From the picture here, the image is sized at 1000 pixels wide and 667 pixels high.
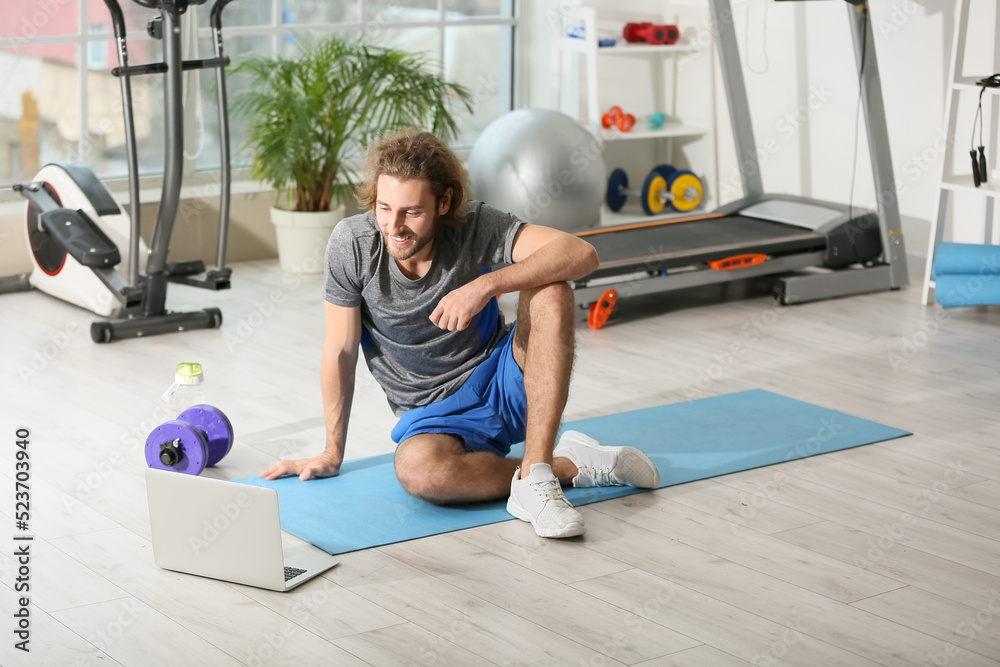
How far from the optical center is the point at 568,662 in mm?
2000

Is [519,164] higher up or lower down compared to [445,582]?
higher up

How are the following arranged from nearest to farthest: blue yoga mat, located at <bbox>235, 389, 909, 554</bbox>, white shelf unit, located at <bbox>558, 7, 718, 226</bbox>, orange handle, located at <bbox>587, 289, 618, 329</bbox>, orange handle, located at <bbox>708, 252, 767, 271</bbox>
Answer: blue yoga mat, located at <bbox>235, 389, 909, 554</bbox>
orange handle, located at <bbox>587, 289, 618, 329</bbox>
orange handle, located at <bbox>708, 252, 767, 271</bbox>
white shelf unit, located at <bbox>558, 7, 718, 226</bbox>

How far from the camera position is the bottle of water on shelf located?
9.10ft

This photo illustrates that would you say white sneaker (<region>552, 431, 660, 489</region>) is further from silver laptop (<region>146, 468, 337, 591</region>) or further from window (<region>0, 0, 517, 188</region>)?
window (<region>0, 0, 517, 188</region>)

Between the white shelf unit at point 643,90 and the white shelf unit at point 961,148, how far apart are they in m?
1.47

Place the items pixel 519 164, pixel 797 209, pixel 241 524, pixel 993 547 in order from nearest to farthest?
pixel 241 524 → pixel 993 547 → pixel 519 164 → pixel 797 209

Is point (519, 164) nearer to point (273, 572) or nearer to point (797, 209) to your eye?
point (797, 209)

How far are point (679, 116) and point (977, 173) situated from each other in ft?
7.03

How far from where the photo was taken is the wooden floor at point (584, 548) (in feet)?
6.80

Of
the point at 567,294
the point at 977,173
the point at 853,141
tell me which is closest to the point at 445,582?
the point at 567,294

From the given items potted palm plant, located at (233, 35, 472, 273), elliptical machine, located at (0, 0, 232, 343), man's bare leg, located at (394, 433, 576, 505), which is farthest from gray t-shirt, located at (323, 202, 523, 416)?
potted palm plant, located at (233, 35, 472, 273)

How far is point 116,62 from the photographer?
16.6 feet

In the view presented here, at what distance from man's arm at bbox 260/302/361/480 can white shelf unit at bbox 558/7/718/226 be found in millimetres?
3335

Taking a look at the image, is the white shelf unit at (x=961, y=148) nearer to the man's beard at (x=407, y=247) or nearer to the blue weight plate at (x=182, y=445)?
the man's beard at (x=407, y=247)
